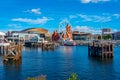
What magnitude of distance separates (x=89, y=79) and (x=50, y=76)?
738cm

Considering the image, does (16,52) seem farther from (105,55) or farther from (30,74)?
(105,55)

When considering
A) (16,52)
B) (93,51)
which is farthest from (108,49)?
(16,52)

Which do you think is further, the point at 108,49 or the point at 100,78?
the point at 108,49

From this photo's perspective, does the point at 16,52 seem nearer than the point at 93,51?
Yes

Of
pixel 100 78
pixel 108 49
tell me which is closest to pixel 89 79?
pixel 100 78

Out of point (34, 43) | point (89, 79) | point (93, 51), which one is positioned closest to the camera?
point (89, 79)

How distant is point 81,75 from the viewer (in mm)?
54031

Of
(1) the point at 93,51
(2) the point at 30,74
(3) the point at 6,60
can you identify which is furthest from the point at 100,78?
(1) the point at 93,51

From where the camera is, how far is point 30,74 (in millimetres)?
54719

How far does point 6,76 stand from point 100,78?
658 inches

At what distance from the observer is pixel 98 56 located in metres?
96.2

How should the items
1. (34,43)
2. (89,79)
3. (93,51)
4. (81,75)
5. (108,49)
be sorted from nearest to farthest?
(89,79) → (81,75) → (108,49) → (93,51) → (34,43)

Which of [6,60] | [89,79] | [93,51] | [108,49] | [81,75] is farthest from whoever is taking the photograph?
[93,51]

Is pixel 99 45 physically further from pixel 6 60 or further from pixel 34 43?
pixel 34 43
